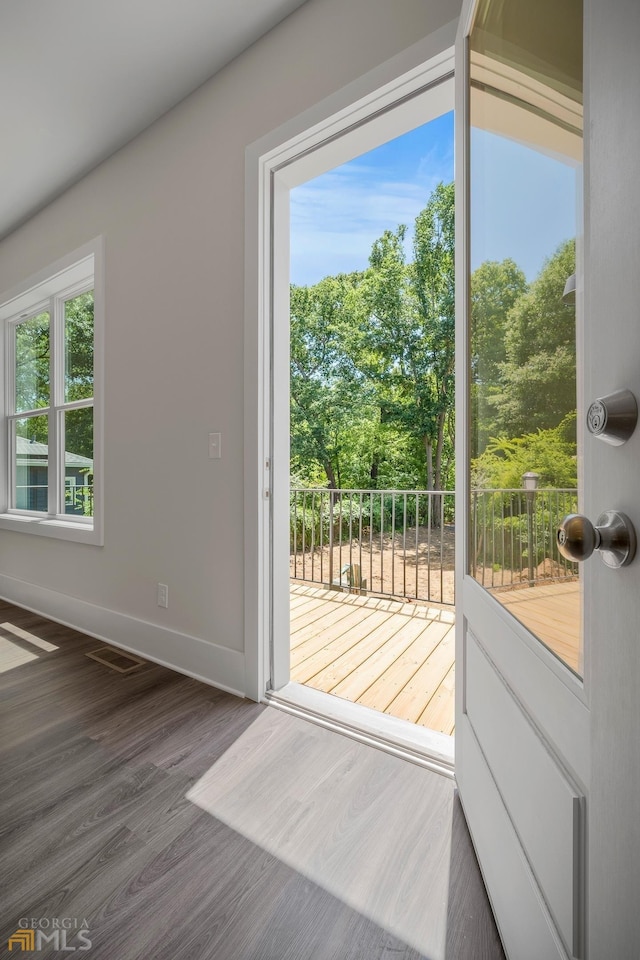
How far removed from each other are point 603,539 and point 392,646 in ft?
8.02

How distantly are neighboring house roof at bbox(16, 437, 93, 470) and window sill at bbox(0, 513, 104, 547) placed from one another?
405 mm

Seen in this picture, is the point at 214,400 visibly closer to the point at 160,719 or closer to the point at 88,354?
the point at 160,719

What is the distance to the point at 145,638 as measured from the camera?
8.25 ft

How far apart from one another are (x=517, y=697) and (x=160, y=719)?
1490 millimetres

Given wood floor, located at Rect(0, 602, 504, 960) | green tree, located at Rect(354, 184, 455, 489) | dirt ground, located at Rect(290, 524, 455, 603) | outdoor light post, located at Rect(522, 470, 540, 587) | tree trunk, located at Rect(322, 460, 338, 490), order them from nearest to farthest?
outdoor light post, located at Rect(522, 470, 540, 587) < wood floor, located at Rect(0, 602, 504, 960) < dirt ground, located at Rect(290, 524, 455, 603) < green tree, located at Rect(354, 184, 455, 489) < tree trunk, located at Rect(322, 460, 338, 490)

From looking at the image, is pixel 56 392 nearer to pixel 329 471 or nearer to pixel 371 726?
pixel 371 726

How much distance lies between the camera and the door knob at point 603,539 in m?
0.43

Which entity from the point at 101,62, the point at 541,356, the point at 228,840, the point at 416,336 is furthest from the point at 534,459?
the point at 416,336

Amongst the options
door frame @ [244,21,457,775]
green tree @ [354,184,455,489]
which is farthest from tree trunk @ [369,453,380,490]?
door frame @ [244,21,457,775]

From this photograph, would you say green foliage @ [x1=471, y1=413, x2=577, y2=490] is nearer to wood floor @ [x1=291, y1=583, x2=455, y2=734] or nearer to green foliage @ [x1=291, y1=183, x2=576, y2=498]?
wood floor @ [x1=291, y1=583, x2=455, y2=734]

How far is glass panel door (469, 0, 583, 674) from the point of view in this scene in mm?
722

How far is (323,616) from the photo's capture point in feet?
10.8

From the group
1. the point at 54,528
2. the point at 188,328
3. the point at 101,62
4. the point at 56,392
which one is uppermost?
the point at 101,62

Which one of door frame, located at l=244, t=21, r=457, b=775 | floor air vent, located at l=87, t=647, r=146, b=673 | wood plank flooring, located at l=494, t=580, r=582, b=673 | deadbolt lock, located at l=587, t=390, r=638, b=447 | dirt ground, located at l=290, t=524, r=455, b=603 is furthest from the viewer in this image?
dirt ground, located at l=290, t=524, r=455, b=603
